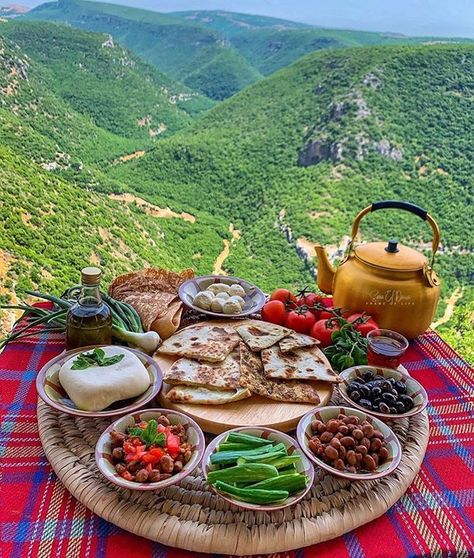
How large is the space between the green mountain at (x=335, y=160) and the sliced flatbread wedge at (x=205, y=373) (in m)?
15.4

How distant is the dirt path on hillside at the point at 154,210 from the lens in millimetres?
22594

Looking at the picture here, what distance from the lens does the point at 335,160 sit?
2445 cm

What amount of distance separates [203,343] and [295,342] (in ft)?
0.92

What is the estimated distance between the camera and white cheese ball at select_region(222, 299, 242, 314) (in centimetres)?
175

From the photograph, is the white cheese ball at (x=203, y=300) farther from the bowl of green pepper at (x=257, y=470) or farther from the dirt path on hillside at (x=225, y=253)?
the dirt path on hillside at (x=225, y=253)

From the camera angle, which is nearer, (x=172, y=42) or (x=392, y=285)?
(x=392, y=285)

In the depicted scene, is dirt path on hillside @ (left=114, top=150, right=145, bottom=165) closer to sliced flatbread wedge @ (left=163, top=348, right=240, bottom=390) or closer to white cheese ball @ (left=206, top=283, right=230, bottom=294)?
white cheese ball @ (left=206, top=283, right=230, bottom=294)

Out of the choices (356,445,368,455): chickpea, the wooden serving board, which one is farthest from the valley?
(356,445,368,455): chickpea

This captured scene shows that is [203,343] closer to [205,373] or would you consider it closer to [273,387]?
[205,373]

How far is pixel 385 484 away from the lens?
44.0 inches

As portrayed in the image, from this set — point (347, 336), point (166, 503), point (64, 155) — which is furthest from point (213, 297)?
point (64, 155)

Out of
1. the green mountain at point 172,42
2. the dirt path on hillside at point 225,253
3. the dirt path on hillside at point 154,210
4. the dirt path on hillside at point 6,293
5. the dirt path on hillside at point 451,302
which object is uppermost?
the green mountain at point 172,42

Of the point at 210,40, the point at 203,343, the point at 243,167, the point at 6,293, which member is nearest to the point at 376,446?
the point at 203,343

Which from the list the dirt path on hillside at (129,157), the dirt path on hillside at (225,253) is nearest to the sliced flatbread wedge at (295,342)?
the dirt path on hillside at (225,253)
